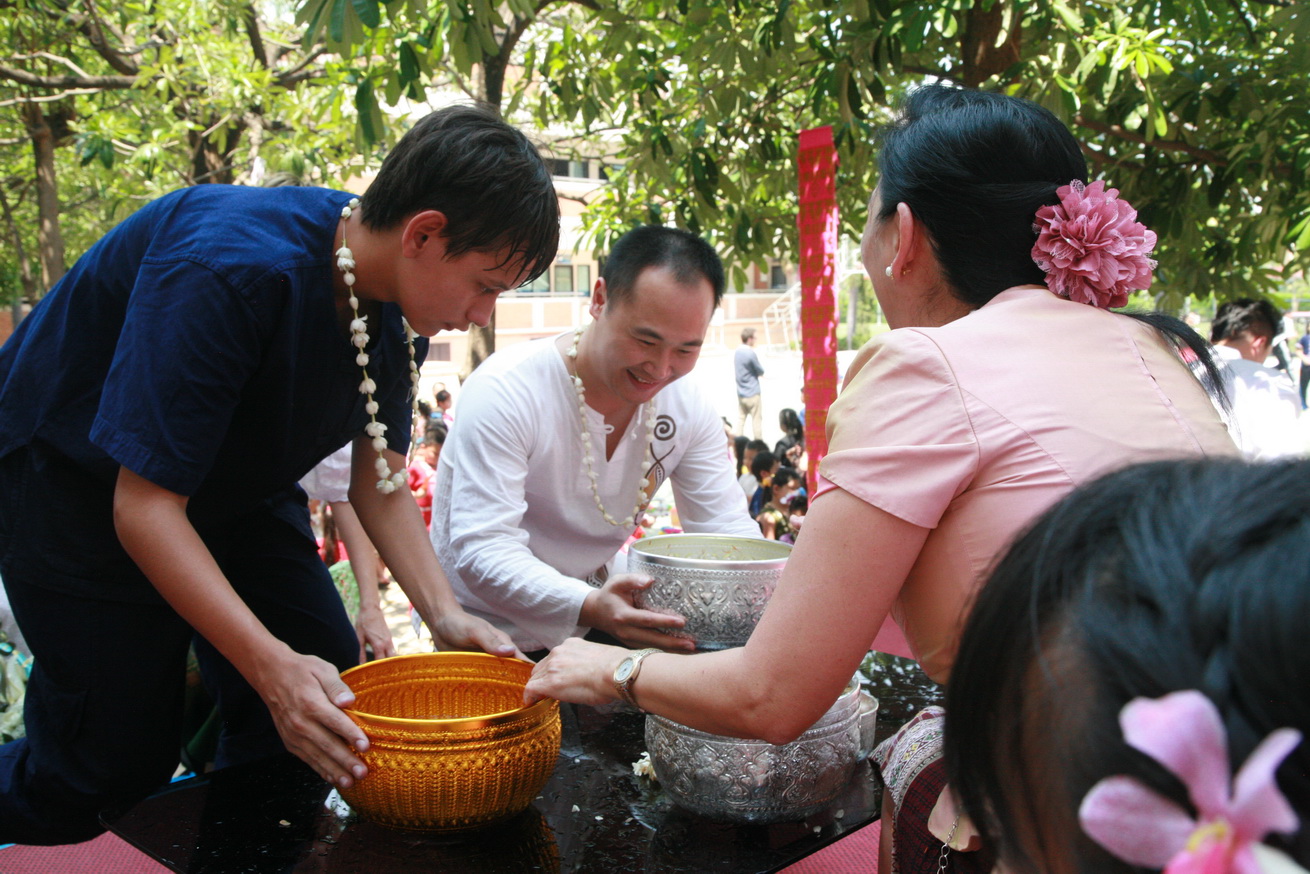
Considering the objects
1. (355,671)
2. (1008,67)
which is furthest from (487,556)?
(1008,67)

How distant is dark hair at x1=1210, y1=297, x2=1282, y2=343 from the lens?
14.5 feet

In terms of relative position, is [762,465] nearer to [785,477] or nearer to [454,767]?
[785,477]

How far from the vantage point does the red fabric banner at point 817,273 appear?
3727mm

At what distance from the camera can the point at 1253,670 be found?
1.50ft

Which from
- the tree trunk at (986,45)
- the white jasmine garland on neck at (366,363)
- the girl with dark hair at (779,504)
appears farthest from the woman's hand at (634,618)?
the girl with dark hair at (779,504)

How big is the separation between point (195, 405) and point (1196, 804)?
131 cm

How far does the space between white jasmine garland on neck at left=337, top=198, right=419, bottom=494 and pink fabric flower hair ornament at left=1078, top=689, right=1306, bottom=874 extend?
1.42 m

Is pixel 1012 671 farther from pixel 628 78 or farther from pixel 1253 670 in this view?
pixel 628 78

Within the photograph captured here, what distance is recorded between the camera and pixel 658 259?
2.23m

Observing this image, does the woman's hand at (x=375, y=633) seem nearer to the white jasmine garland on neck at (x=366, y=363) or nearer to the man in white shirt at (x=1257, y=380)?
the white jasmine garland on neck at (x=366, y=363)

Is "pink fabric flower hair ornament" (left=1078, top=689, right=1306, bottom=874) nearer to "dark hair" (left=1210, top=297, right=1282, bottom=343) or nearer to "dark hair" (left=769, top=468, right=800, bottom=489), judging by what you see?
"dark hair" (left=1210, top=297, right=1282, bottom=343)

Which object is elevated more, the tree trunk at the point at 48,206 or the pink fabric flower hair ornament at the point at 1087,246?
the pink fabric flower hair ornament at the point at 1087,246

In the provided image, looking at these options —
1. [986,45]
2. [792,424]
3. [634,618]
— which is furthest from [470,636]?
[792,424]

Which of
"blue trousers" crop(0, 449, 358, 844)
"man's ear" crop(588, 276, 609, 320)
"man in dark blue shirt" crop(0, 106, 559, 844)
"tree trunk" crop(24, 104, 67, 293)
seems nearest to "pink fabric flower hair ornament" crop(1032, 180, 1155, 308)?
"man in dark blue shirt" crop(0, 106, 559, 844)
